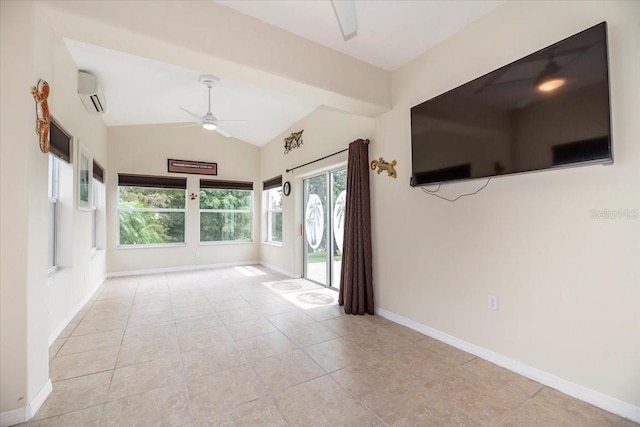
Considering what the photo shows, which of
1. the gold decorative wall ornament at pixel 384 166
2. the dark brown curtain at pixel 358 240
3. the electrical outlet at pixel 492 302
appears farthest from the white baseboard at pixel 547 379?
the gold decorative wall ornament at pixel 384 166

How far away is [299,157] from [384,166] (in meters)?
2.41

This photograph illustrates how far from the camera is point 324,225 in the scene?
4.76 metres

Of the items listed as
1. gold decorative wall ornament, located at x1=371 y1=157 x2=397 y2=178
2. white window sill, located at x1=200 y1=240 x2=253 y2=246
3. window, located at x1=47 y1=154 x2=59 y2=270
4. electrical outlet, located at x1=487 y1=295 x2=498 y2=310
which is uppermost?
gold decorative wall ornament, located at x1=371 y1=157 x2=397 y2=178

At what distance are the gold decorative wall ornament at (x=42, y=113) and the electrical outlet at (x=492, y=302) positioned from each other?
3.40 meters

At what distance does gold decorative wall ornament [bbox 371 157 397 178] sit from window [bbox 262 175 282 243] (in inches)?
121

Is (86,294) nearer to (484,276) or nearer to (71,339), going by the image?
(71,339)

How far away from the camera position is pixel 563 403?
1.78 m

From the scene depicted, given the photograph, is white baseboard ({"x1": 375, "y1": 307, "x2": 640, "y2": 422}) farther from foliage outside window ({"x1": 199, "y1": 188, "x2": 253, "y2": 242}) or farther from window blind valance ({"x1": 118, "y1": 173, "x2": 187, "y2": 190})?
window blind valance ({"x1": 118, "y1": 173, "x2": 187, "y2": 190})

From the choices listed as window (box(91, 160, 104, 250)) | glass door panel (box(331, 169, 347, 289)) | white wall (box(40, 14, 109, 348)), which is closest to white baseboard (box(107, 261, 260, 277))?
window (box(91, 160, 104, 250))

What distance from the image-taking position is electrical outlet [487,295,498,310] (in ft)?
7.41

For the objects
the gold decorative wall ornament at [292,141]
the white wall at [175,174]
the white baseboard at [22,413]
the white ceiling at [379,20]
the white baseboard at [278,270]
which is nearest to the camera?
the white baseboard at [22,413]

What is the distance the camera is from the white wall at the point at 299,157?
4.01 metres

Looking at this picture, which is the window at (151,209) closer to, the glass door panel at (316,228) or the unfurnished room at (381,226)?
the unfurnished room at (381,226)

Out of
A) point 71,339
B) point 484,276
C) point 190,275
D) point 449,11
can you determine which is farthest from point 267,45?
point 190,275
